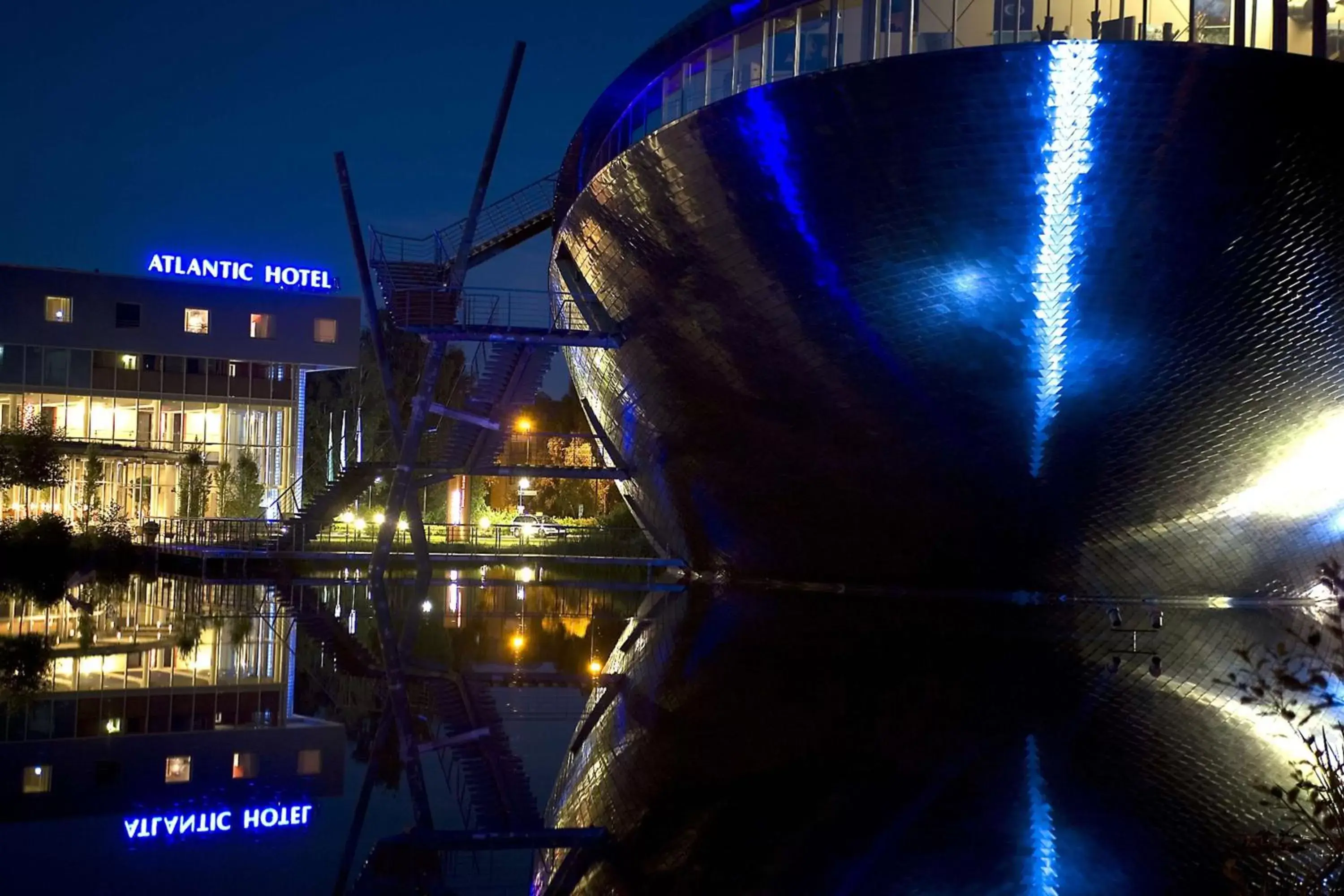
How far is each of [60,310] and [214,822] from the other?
4232 cm

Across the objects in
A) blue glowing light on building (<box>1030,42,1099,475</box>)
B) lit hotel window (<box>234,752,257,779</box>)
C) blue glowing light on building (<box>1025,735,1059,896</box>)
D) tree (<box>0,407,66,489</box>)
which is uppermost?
blue glowing light on building (<box>1030,42,1099,475</box>)

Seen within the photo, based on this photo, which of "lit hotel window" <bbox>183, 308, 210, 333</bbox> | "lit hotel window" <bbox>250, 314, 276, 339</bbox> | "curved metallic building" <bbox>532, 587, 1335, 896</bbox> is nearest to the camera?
"curved metallic building" <bbox>532, 587, 1335, 896</bbox>

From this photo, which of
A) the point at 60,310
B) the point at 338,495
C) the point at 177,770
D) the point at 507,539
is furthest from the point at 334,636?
the point at 60,310

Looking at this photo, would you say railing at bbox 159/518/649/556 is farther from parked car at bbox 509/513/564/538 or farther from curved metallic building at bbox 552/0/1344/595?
curved metallic building at bbox 552/0/1344/595

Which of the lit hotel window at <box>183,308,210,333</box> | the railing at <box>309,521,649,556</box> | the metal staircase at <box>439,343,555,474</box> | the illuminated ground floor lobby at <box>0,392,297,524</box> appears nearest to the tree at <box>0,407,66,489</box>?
the illuminated ground floor lobby at <box>0,392,297,524</box>

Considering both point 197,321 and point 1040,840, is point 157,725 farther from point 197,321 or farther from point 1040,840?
point 197,321

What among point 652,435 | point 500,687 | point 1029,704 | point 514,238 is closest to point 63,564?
point 514,238

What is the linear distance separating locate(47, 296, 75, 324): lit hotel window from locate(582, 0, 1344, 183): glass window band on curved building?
32.5 metres

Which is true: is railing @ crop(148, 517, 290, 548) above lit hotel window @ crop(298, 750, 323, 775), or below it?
above

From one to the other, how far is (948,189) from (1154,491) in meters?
6.69

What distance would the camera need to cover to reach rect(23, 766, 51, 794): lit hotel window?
8008 mm

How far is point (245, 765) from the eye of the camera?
29.3ft

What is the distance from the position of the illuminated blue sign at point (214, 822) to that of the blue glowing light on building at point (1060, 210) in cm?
1098

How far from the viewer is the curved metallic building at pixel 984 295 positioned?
15.2 m
